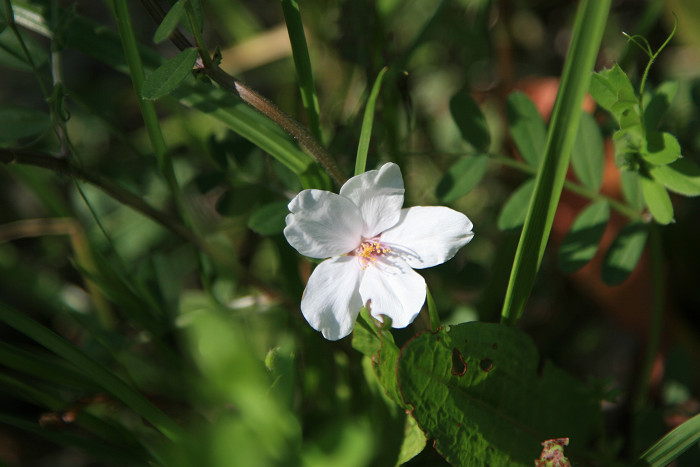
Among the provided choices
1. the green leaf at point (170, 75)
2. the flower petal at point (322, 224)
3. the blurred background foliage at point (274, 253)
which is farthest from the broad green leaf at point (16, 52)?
the flower petal at point (322, 224)

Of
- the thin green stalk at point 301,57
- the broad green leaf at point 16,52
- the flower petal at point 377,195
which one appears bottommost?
the flower petal at point 377,195

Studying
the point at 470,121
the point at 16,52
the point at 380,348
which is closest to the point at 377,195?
the point at 380,348

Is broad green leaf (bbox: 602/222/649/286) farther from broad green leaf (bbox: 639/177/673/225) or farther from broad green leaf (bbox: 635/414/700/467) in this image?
broad green leaf (bbox: 635/414/700/467)

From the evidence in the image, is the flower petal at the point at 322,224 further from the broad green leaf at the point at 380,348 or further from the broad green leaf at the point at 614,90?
the broad green leaf at the point at 614,90

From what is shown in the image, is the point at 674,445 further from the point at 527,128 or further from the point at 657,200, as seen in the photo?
the point at 527,128

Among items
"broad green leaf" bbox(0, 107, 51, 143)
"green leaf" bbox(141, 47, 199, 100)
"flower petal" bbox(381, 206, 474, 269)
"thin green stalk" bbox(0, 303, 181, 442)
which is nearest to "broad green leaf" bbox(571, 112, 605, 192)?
"flower petal" bbox(381, 206, 474, 269)

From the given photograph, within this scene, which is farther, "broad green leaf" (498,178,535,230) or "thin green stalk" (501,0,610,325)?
"broad green leaf" (498,178,535,230)

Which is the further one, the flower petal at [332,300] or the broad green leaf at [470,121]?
the broad green leaf at [470,121]
